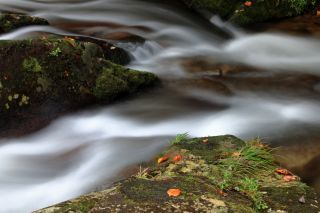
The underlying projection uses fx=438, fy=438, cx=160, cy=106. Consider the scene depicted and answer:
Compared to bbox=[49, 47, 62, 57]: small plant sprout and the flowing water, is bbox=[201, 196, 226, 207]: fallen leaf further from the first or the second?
bbox=[49, 47, 62, 57]: small plant sprout

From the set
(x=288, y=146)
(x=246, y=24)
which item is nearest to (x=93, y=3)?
(x=246, y=24)

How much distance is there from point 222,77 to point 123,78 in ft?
5.98

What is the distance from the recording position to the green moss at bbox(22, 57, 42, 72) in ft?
17.4

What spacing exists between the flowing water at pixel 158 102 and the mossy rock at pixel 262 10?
290mm

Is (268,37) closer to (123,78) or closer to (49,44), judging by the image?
(123,78)

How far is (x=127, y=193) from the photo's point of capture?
3.08 m

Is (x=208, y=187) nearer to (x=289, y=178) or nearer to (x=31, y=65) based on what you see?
(x=289, y=178)

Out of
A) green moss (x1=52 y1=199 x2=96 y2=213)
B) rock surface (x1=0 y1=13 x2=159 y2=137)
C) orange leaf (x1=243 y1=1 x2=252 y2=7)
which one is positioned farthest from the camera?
orange leaf (x1=243 y1=1 x2=252 y2=7)

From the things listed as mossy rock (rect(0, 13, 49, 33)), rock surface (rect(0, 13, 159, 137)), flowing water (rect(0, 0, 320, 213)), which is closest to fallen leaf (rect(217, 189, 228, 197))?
flowing water (rect(0, 0, 320, 213))

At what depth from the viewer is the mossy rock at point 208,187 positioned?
296 cm

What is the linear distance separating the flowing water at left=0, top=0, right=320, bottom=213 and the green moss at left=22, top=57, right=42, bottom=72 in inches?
27.5

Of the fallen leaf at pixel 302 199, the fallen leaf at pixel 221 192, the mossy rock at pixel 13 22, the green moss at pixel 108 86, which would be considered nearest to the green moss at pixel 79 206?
the fallen leaf at pixel 221 192

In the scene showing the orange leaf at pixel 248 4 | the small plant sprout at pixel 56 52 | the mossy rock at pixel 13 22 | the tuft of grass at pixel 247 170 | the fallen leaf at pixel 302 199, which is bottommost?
the fallen leaf at pixel 302 199

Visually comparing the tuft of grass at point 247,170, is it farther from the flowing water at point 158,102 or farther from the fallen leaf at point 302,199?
the flowing water at point 158,102
